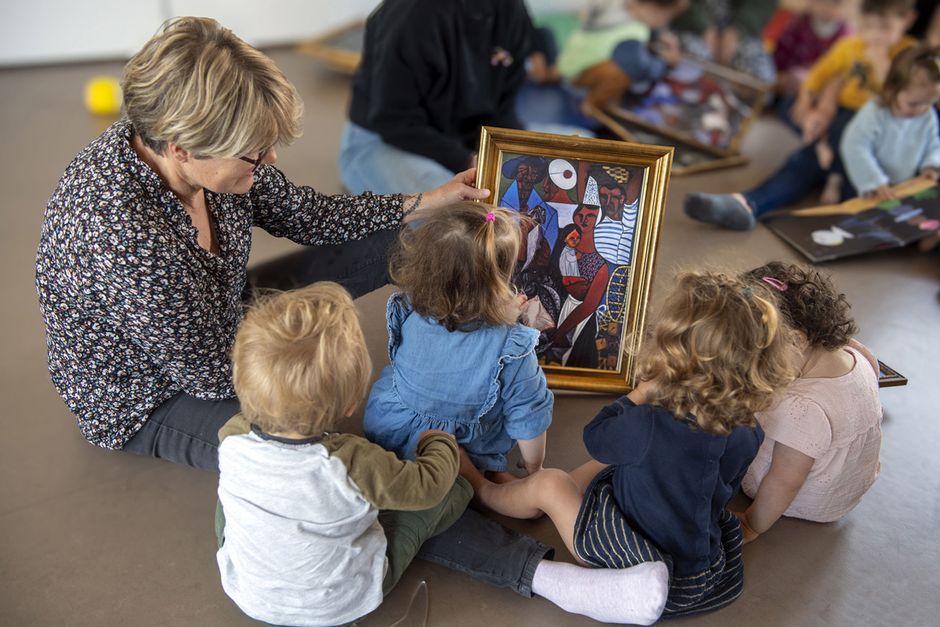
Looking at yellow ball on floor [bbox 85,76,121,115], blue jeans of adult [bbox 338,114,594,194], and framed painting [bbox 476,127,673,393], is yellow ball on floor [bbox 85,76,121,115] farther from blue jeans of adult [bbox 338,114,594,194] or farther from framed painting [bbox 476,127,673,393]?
framed painting [bbox 476,127,673,393]

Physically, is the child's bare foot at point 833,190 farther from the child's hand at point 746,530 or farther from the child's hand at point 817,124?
the child's hand at point 746,530

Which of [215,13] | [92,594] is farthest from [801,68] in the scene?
[92,594]

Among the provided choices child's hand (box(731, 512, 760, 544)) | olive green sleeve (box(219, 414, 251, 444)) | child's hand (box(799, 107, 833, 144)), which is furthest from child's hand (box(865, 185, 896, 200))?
olive green sleeve (box(219, 414, 251, 444))

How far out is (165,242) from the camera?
162cm

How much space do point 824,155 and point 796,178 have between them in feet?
0.43

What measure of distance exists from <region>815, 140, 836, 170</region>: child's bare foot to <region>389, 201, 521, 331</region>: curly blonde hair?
6.71 ft

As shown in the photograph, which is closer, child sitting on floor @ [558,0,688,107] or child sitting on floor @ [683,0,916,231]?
child sitting on floor @ [683,0,916,231]

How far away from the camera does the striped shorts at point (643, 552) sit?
63.8 inches

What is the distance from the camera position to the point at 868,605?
175 cm

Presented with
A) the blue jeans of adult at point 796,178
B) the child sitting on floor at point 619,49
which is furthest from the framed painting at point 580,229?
the child sitting on floor at point 619,49

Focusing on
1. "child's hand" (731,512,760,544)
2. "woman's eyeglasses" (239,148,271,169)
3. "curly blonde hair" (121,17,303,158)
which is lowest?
"child's hand" (731,512,760,544)

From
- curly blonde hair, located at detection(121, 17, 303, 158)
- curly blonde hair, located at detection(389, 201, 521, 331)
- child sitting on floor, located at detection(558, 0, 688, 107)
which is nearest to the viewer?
curly blonde hair, located at detection(121, 17, 303, 158)

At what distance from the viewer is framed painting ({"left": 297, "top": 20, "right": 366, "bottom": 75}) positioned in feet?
13.8

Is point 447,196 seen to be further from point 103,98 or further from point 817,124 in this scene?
point 103,98
